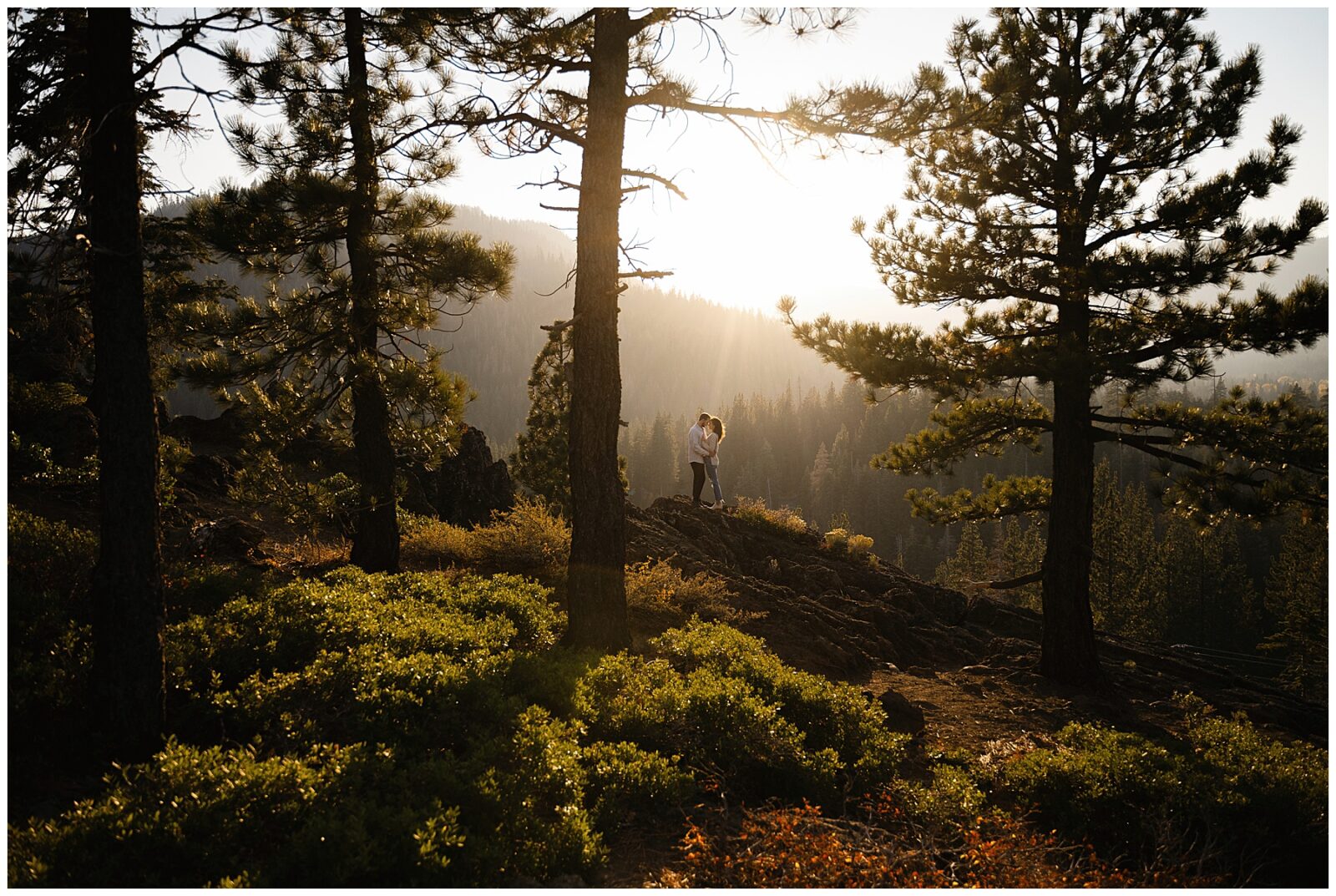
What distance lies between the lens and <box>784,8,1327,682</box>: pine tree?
7.93 m

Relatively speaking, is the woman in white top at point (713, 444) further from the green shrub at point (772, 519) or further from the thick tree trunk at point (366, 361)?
the thick tree trunk at point (366, 361)

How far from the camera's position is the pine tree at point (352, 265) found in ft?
26.0

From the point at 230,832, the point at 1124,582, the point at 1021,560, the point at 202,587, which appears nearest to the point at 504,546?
the point at 202,587

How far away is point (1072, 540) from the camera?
9242mm

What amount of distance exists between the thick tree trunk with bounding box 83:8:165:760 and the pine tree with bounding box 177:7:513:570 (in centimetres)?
342

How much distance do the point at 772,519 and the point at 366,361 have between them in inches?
407

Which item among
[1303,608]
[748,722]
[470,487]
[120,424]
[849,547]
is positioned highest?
[120,424]

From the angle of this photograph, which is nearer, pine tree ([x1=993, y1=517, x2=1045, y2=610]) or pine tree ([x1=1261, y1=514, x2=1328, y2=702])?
pine tree ([x1=1261, y1=514, x2=1328, y2=702])

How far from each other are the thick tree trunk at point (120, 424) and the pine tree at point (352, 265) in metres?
3.42

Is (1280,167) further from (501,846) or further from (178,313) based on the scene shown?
(178,313)

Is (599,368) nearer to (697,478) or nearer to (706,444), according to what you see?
(706,444)

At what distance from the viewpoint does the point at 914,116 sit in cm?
648

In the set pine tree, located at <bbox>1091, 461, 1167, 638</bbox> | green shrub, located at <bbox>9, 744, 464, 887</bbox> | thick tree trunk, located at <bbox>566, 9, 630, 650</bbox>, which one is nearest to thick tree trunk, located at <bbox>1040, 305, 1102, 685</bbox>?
thick tree trunk, located at <bbox>566, 9, 630, 650</bbox>

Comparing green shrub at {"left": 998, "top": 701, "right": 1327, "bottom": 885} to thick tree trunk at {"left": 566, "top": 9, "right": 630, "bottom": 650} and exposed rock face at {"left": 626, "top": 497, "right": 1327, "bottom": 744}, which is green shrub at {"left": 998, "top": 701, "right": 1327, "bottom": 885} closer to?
exposed rock face at {"left": 626, "top": 497, "right": 1327, "bottom": 744}
